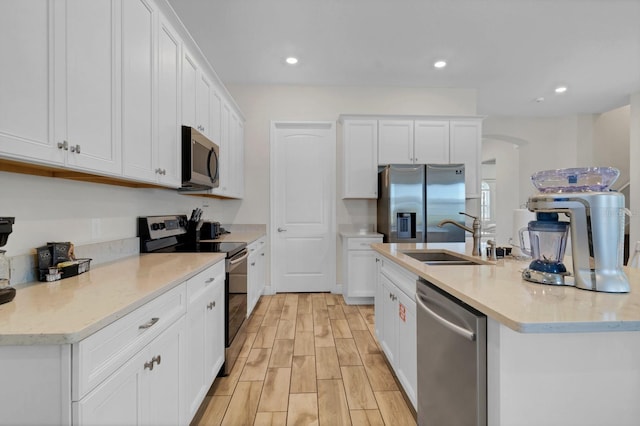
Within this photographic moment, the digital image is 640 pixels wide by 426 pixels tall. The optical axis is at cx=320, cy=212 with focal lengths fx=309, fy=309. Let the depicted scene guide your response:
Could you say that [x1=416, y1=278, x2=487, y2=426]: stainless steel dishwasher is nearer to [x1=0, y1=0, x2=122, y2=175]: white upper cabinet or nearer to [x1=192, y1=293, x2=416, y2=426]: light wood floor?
[x1=192, y1=293, x2=416, y2=426]: light wood floor

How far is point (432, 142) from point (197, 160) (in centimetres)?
307

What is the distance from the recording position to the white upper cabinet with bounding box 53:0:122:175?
1.16 meters

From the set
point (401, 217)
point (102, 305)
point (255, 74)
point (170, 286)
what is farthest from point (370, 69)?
point (102, 305)

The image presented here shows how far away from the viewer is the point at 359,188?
4129mm

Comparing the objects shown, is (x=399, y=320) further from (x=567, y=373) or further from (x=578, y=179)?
(x=578, y=179)

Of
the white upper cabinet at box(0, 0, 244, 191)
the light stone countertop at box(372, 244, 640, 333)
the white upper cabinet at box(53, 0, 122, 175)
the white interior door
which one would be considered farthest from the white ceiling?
the light stone countertop at box(372, 244, 640, 333)

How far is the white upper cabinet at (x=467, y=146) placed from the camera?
414 cm

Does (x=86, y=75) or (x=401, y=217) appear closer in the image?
(x=86, y=75)

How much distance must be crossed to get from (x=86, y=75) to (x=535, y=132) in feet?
22.4

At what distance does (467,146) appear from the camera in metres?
4.15

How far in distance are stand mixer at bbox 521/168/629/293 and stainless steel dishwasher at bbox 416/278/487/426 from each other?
0.38 metres

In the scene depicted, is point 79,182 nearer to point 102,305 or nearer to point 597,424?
point 102,305

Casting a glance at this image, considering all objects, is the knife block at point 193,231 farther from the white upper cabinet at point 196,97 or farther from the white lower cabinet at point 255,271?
the white upper cabinet at point 196,97

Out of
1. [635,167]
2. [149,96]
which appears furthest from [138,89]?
[635,167]
